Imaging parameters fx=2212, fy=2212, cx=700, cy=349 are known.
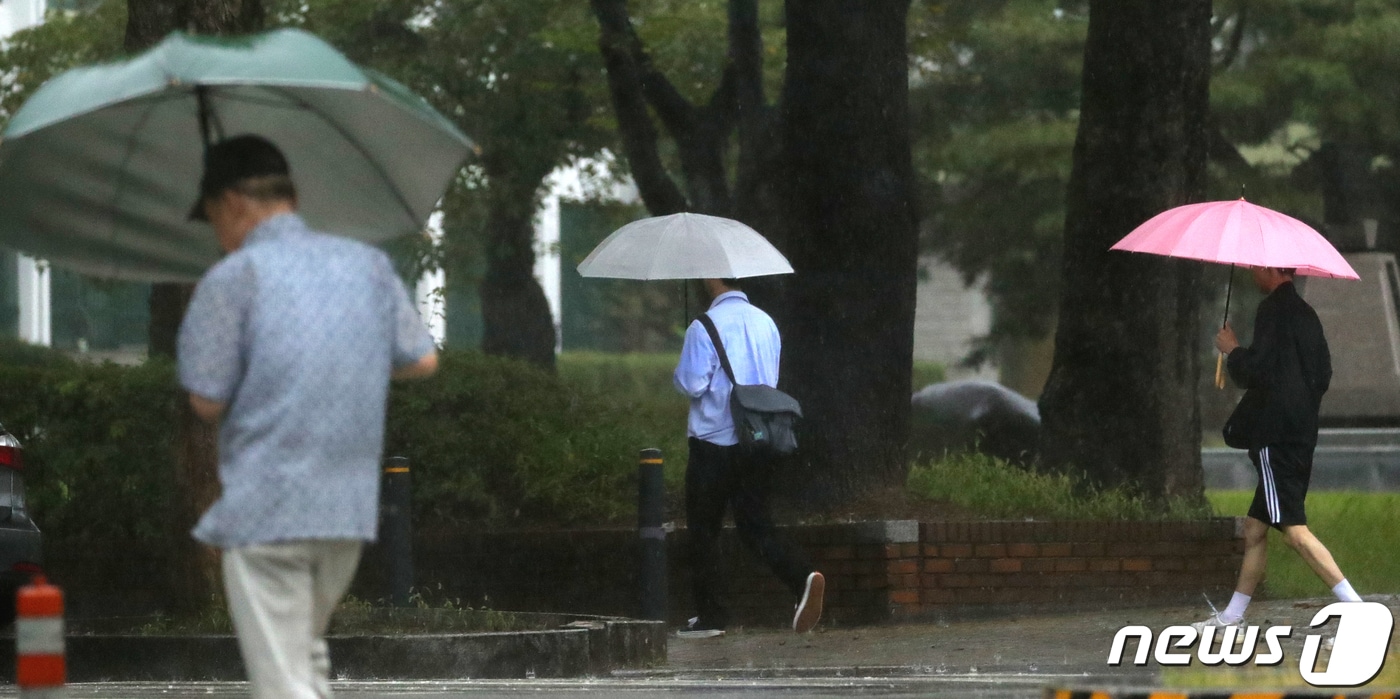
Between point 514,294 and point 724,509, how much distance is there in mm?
17807

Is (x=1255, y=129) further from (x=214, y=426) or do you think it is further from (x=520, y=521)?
(x=214, y=426)

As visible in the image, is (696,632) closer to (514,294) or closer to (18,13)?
(514,294)

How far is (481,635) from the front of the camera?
380 inches

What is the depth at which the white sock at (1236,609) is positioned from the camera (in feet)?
33.1

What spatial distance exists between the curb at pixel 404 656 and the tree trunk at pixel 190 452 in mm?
671

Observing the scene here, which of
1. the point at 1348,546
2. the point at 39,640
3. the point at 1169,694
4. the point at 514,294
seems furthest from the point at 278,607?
the point at 514,294

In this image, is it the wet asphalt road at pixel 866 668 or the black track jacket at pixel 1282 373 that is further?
the black track jacket at pixel 1282 373

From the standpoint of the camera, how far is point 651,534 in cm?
1123

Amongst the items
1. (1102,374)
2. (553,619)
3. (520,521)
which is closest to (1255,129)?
(1102,374)

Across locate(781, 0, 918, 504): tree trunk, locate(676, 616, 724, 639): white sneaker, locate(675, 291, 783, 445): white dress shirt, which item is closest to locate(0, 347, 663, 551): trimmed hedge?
locate(781, 0, 918, 504): tree trunk

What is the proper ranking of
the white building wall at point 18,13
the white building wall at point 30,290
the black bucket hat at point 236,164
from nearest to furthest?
1. the black bucket hat at point 236,164
2. the white building wall at point 18,13
3. the white building wall at point 30,290

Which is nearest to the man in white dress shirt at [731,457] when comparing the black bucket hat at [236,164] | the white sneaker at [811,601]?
the white sneaker at [811,601]

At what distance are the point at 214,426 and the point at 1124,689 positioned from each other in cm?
553

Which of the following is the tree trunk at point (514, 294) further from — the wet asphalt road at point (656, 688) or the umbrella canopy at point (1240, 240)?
the wet asphalt road at point (656, 688)
